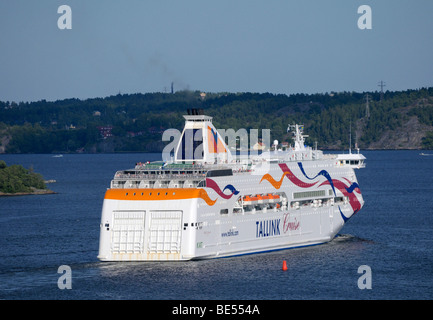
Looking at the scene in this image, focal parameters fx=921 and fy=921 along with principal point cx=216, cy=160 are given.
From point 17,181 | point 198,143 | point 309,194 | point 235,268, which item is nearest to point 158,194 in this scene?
point 235,268

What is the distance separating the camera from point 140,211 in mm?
53062

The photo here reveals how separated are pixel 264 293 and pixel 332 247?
48.6ft

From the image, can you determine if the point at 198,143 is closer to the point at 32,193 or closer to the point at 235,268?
the point at 235,268

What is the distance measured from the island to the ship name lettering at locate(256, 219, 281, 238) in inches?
2445

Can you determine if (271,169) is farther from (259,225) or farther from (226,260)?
(226,260)

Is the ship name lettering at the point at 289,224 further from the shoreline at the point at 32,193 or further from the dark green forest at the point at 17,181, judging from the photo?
the dark green forest at the point at 17,181

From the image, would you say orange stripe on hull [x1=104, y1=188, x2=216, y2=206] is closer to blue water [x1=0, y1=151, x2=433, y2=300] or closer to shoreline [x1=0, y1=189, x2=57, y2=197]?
blue water [x1=0, y1=151, x2=433, y2=300]

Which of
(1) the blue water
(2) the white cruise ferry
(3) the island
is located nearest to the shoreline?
(3) the island

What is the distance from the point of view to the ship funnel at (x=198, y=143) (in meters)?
61.5

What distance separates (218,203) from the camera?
5459cm

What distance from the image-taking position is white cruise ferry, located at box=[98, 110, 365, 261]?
52625mm

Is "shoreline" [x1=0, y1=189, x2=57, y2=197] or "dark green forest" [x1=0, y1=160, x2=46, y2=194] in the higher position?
"dark green forest" [x1=0, y1=160, x2=46, y2=194]

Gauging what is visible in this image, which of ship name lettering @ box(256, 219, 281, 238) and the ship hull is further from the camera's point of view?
ship name lettering @ box(256, 219, 281, 238)
